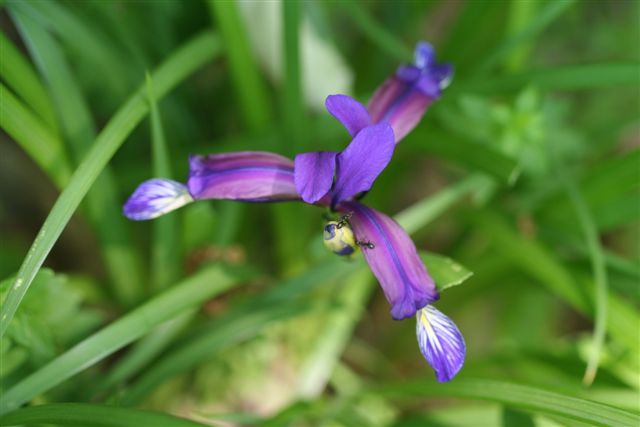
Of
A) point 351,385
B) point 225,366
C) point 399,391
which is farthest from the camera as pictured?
point 351,385

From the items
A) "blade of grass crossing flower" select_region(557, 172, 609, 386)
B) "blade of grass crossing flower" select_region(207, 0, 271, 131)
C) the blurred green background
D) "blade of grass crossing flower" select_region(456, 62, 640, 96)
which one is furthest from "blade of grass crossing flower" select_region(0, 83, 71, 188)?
"blade of grass crossing flower" select_region(557, 172, 609, 386)

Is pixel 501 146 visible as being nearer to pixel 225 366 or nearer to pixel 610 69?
pixel 610 69

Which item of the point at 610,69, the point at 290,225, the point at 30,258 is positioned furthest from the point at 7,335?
the point at 610,69

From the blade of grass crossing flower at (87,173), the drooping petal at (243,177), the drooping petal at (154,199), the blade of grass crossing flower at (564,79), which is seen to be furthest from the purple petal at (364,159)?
the blade of grass crossing flower at (564,79)

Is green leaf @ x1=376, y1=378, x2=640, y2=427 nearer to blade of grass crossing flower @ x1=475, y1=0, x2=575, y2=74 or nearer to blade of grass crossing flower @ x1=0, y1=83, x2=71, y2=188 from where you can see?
blade of grass crossing flower @ x1=475, y1=0, x2=575, y2=74

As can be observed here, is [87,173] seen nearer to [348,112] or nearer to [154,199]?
[154,199]

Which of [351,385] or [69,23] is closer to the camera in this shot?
[69,23]

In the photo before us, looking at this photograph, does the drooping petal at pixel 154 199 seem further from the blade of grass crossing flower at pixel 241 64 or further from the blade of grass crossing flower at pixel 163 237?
the blade of grass crossing flower at pixel 241 64
